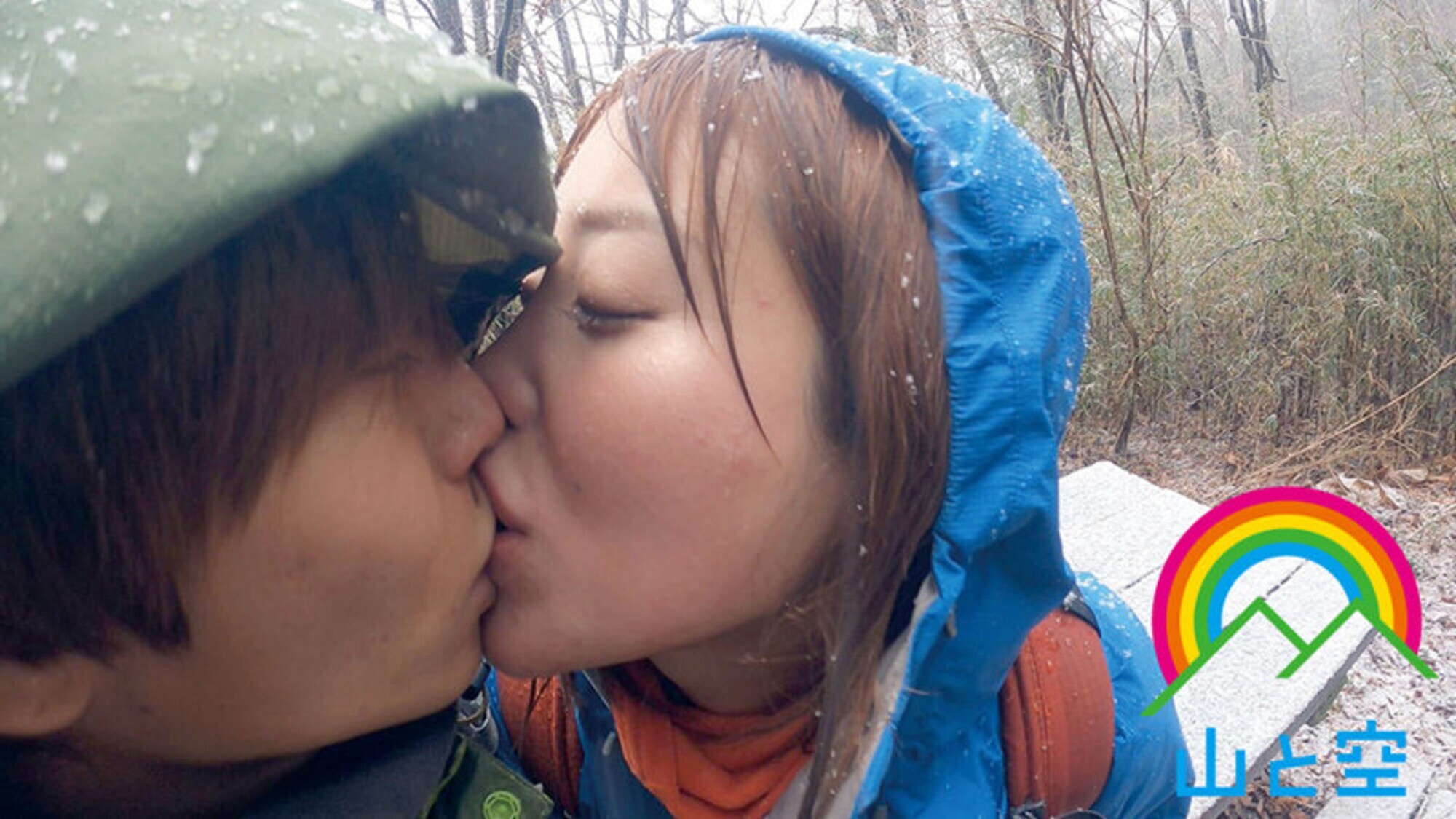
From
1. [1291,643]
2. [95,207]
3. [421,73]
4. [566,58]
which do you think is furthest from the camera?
[566,58]

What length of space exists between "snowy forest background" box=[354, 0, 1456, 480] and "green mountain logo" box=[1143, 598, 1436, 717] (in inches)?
67.6

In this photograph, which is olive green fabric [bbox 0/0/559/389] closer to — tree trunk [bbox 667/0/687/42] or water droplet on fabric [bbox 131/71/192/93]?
water droplet on fabric [bbox 131/71/192/93]

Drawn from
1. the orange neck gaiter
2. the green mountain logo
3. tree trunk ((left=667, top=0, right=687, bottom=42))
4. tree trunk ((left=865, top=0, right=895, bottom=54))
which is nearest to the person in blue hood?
the orange neck gaiter

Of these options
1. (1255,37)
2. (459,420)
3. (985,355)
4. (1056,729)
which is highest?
(1255,37)

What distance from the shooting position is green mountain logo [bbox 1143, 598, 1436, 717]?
55.7 inches

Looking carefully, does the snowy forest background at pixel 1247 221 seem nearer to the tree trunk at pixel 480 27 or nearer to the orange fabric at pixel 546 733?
the tree trunk at pixel 480 27

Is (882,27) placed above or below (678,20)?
above

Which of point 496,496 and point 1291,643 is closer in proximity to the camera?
point 496,496

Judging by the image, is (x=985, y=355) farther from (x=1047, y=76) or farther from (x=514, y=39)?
(x=1047, y=76)

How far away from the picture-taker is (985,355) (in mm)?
929

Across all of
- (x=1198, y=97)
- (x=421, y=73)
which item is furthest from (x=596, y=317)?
(x=1198, y=97)

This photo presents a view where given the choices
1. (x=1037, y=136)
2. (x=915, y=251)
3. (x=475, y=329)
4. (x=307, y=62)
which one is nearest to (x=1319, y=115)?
(x=1037, y=136)

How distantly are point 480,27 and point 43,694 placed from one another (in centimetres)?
246

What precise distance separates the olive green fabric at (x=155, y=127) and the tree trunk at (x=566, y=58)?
2395 mm
